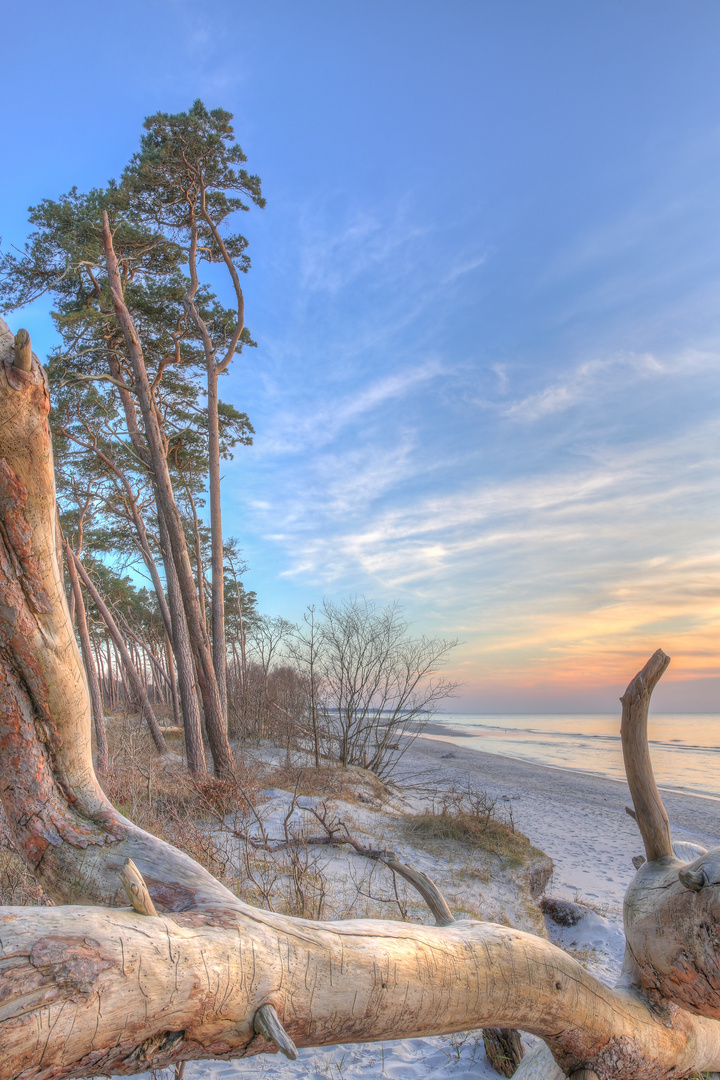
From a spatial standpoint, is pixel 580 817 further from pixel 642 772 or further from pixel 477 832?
pixel 642 772

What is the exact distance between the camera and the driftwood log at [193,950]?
144 centimetres

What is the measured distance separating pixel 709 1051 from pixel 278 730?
1733 centimetres

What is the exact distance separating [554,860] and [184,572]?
8832 mm

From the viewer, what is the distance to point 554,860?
9.74m

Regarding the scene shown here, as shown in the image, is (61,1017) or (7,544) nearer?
(61,1017)

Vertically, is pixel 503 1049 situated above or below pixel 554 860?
above

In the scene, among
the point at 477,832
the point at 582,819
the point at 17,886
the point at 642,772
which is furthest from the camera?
the point at 582,819

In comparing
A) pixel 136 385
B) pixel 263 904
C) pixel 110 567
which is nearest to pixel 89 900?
pixel 263 904

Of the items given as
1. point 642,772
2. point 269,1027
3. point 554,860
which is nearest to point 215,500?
point 554,860

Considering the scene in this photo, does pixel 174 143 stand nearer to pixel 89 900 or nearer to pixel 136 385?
pixel 136 385

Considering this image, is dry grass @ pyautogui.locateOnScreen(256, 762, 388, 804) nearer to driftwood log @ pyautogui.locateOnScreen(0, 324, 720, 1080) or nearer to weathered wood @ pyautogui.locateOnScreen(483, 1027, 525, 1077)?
weathered wood @ pyautogui.locateOnScreen(483, 1027, 525, 1077)

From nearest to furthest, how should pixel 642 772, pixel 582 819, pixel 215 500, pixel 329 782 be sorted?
1. pixel 642 772
2. pixel 215 500
3. pixel 329 782
4. pixel 582 819

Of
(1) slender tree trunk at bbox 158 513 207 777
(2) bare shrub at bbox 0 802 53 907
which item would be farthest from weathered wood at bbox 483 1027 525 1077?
(1) slender tree trunk at bbox 158 513 207 777

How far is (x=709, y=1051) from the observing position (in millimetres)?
2854
